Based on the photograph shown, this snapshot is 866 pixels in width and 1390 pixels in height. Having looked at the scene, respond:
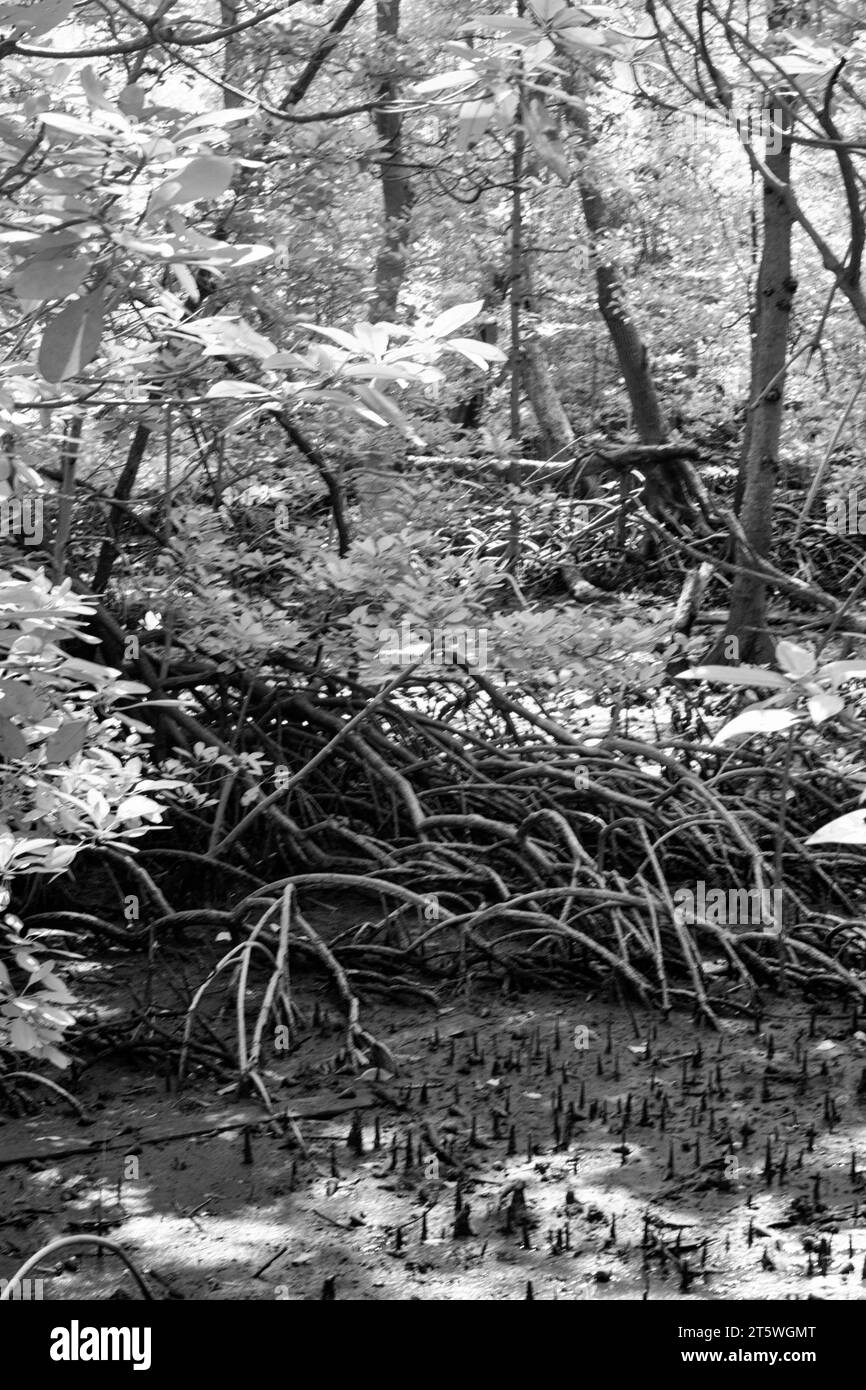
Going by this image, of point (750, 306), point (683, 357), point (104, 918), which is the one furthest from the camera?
point (683, 357)

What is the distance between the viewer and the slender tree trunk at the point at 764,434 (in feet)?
23.1

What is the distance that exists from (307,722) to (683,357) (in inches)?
321

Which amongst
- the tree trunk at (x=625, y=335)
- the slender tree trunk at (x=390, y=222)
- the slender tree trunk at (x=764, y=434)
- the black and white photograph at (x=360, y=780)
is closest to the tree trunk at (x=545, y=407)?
the tree trunk at (x=625, y=335)

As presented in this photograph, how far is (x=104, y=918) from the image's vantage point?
17.2 feet

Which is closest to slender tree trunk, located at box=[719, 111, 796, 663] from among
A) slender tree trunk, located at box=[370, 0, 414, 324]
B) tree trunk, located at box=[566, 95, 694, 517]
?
slender tree trunk, located at box=[370, 0, 414, 324]

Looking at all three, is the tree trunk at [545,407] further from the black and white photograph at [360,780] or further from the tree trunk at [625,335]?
the black and white photograph at [360,780]

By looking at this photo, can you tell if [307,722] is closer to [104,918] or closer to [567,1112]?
[104,918]

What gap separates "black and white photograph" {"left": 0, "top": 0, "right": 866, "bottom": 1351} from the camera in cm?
227

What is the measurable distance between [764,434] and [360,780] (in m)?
2.85

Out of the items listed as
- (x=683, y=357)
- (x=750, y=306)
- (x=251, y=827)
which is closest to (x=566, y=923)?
(x=251, y=827)

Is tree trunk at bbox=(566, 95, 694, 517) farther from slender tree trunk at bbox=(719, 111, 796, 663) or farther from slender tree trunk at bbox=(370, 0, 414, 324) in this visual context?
slender tree trunk at bbox=(370, 0, 414, 324)

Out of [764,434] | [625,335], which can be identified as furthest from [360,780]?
[625,335]

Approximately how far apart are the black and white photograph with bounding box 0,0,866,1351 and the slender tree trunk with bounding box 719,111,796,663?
26 mm

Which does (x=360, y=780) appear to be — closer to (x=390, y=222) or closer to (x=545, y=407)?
(x=390, y=222)
